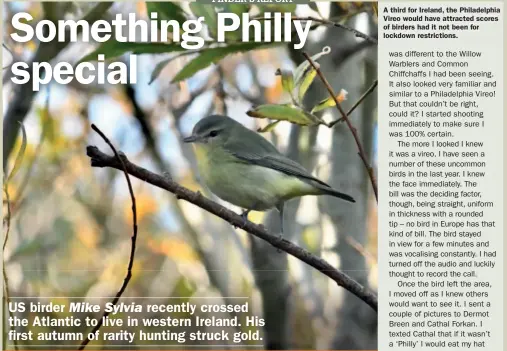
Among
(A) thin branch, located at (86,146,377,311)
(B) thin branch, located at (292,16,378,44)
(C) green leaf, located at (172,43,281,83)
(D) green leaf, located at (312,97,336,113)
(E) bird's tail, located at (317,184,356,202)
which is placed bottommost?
(A) thin branch, located at (86,146,377,311)

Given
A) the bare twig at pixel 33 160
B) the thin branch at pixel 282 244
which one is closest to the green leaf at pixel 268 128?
the thin branch at pixel 282 244

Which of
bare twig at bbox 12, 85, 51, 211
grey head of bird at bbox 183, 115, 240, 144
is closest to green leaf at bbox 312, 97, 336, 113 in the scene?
grey head of bird at bbox 183, 115, 240, 144

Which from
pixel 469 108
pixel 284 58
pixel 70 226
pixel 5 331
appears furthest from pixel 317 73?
pixel 5 331

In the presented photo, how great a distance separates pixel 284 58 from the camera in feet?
3.23

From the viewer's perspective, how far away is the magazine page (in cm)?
97

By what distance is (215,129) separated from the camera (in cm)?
99

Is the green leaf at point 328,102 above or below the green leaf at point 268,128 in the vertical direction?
above

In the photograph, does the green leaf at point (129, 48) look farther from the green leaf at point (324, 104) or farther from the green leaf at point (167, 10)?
the green leaf at point (324, 104)

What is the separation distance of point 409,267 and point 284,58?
30 cm

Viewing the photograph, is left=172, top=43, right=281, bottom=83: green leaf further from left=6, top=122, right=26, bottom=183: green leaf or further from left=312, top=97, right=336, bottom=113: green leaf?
left=6, top=122, right=26, bottom=183: green leaf

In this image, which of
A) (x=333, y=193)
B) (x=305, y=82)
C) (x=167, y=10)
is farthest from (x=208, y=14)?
(x=333, y=193)

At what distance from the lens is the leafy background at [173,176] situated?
98 centimetres

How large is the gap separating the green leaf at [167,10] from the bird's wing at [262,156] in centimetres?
17

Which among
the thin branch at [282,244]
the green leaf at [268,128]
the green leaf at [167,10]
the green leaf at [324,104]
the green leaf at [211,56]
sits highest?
the green leaf at [167,10]
